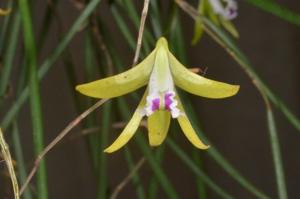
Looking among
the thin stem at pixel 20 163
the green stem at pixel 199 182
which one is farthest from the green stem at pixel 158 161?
the thin stem at pixel 20 163

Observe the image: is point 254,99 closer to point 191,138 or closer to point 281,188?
point 281,188

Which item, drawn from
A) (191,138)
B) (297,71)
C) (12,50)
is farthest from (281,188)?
(297,71)

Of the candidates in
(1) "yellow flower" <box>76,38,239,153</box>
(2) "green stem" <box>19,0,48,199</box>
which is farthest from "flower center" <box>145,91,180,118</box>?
(2) "green stem" <box>19,0,48,199</box>

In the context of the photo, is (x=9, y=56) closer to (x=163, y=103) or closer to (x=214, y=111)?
(x=163, y=103)

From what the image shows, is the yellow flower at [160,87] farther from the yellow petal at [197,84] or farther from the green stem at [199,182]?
the green stem at [199,182]

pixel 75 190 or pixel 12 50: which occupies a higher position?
pixel 12 50

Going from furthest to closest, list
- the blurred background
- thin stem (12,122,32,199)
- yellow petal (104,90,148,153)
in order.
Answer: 1. the blurred background
2. thin stem (12,122,32,199)
3. yellow petal (104,90,148,153)

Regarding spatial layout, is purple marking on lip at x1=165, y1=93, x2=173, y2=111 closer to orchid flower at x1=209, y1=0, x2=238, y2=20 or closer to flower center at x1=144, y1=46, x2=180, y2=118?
flower center at x1=144, y1=46, x2=180, y2=118
